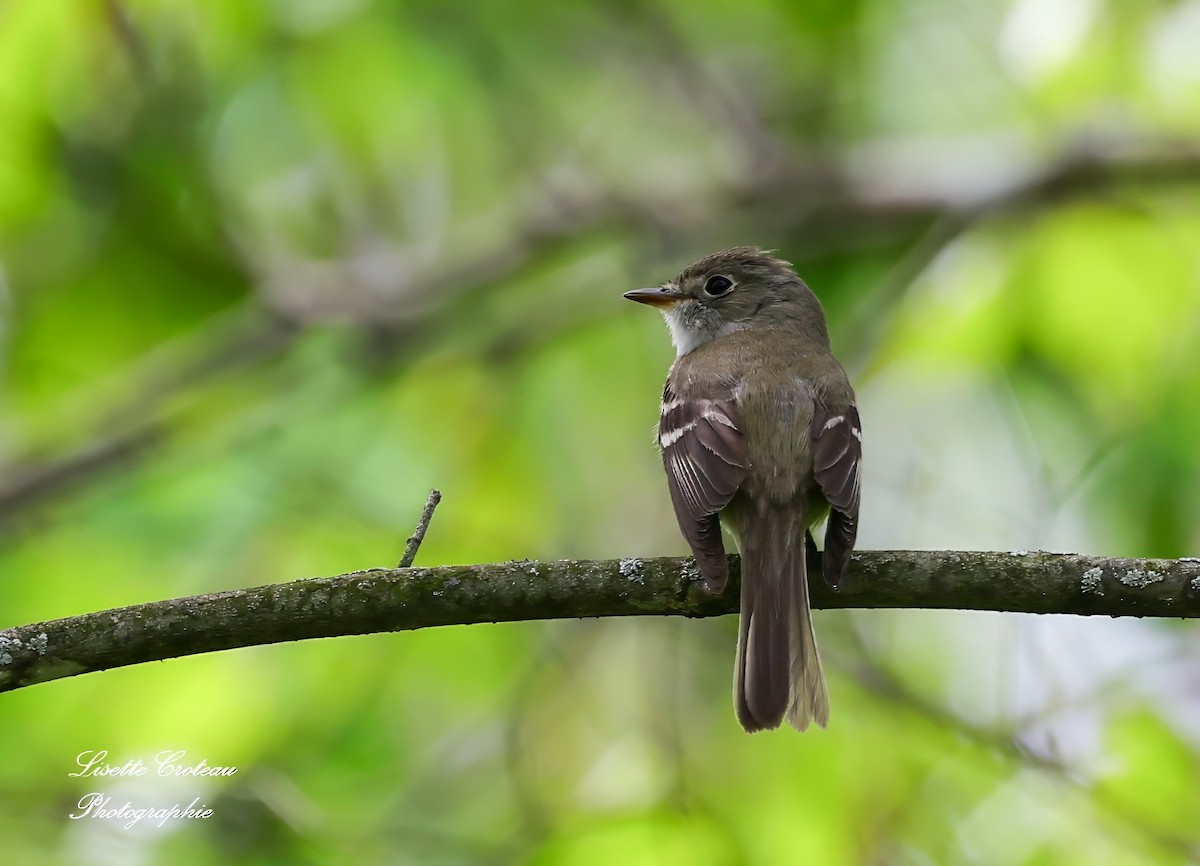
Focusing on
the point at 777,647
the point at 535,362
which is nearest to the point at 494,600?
the point at 777,647

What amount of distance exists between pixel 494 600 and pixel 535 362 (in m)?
4.01

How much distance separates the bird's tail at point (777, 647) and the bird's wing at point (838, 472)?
194 mm

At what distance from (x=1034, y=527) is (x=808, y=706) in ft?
5.49

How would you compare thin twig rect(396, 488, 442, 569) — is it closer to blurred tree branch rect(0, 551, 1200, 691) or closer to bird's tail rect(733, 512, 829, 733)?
blurred tree branch rect(0, 551, 1200, 691)

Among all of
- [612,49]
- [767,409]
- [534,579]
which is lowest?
[534,579]

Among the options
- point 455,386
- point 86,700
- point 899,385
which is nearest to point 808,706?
point 899,385

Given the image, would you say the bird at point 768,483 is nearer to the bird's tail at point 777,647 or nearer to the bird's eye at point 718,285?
the bird's tail at point 777,647

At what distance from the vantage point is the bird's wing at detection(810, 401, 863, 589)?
12.7 ft

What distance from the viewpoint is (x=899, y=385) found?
590cm

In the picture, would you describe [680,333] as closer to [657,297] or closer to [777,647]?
[657,297]

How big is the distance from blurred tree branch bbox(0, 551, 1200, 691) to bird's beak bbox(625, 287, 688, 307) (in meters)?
2.42

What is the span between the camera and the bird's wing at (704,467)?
397cm

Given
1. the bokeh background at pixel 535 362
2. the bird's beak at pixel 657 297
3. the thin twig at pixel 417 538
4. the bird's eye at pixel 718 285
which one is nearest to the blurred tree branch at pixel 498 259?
the bokeh background at pixel 535 362

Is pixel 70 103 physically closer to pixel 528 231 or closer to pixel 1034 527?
pixel 528 231
